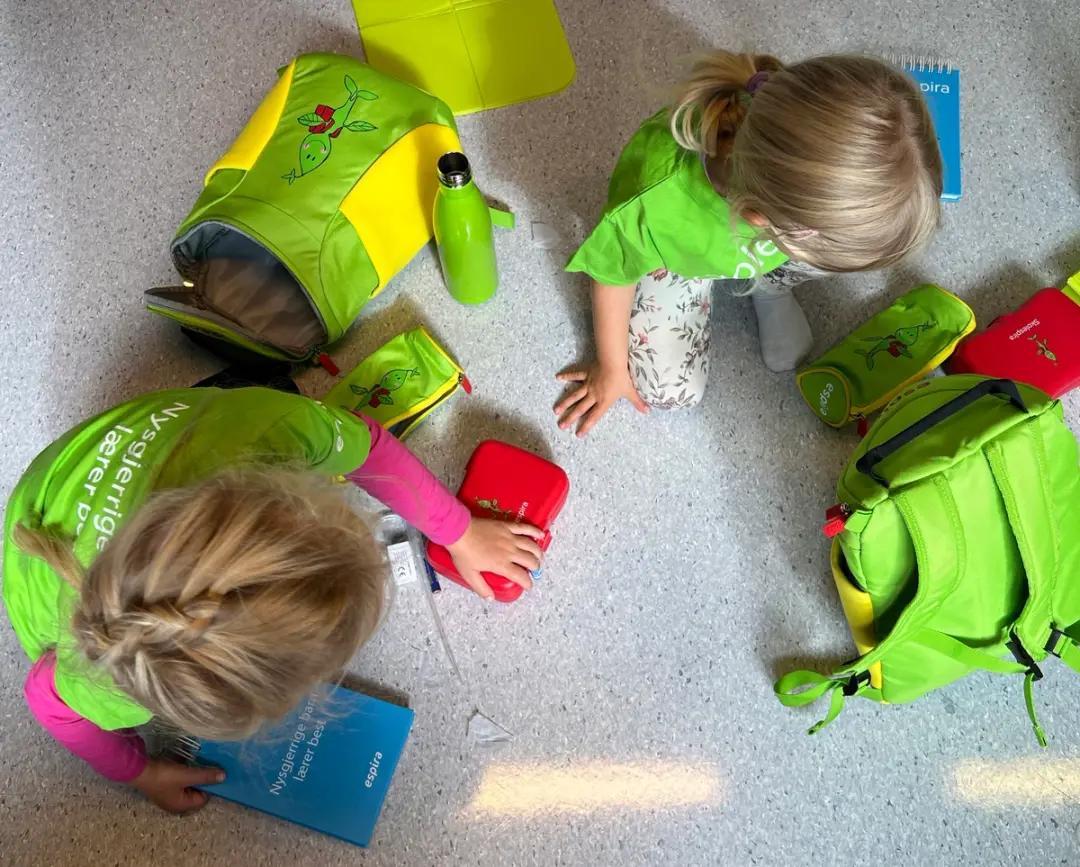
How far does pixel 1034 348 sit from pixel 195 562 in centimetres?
93

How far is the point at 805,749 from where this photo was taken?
2.95ft

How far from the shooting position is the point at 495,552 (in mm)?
908

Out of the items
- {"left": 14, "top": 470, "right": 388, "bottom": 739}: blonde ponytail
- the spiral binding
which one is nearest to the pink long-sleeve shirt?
{"left": 14, "top": 470, "right": 388, "bottom": 739}: blonde ponytail

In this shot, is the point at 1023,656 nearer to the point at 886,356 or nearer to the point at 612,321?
the point at 886,356

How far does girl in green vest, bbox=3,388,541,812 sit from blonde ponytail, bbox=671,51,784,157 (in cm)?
40

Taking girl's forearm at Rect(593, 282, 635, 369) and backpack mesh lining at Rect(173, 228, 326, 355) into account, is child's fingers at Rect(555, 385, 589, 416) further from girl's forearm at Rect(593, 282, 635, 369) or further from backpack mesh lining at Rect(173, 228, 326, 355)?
backpack mesh lining at Rect(173, 228, 326, 355)

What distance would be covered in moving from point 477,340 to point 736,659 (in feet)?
1.64

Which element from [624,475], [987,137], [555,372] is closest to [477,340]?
[555,372]

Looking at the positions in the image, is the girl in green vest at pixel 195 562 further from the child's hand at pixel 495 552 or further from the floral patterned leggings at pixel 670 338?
the floral patterned leggings at pixel 670 338

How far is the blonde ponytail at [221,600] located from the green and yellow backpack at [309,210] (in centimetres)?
44

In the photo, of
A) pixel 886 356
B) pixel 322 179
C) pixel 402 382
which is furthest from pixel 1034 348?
pixel 322 179

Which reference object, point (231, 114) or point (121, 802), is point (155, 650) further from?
point (231, 114)

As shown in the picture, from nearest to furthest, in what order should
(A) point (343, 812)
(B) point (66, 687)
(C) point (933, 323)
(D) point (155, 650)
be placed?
(D) point (155, 650)
(B) point (66, 687)
(A) point (343, 812)
(C) point (933, 323)

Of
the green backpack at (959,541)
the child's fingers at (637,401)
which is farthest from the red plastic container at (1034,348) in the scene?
the child's fingers at (637,401)
